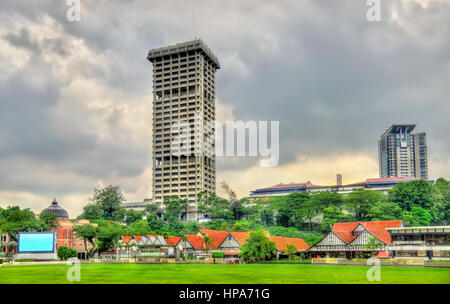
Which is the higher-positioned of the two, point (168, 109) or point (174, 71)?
point (174, 71)

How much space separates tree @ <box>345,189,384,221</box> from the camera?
95312 mm

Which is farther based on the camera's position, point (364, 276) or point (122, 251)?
point (122, 251)

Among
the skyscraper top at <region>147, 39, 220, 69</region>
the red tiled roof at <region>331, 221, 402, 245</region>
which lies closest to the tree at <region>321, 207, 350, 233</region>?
the red tiled roof at <region>331, 221, 402, 245</region>

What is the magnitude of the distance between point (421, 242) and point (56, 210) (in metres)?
76.9

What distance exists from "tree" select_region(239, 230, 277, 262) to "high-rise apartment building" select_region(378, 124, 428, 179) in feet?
461

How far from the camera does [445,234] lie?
182ft

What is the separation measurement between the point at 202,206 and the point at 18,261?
63.6 m

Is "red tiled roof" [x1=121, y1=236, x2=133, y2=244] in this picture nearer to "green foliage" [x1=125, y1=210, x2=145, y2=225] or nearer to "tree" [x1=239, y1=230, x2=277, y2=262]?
"tree" [x1=239, y1=230, x2=277, y2=262]

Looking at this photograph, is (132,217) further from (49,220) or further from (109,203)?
(49,220)

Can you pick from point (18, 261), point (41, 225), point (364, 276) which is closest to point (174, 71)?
point (41, 225)

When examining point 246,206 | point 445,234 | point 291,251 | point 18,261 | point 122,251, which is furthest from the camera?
point 246,206

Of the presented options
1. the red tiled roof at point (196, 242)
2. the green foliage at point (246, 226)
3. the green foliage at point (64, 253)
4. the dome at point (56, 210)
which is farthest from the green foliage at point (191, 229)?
the dome at point (56, 210)
